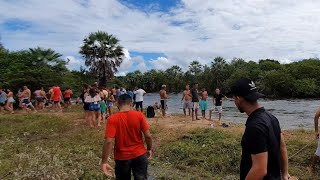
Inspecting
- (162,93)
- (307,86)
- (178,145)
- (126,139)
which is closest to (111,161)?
(178,145)

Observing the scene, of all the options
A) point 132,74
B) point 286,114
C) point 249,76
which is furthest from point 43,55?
point 132,74

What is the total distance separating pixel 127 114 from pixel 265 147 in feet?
8.93

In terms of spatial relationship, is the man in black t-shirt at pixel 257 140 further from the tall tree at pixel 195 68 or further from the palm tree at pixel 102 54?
the tall tree at pixel 195 68

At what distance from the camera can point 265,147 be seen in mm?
3092

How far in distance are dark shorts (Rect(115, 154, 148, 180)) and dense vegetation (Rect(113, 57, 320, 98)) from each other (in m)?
29.2

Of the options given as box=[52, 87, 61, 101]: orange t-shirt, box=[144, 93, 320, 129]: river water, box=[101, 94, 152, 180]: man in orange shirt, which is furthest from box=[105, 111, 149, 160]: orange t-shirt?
box=[52, 87, 61, 101]: orange t-shirt

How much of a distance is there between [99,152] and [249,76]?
200 feet

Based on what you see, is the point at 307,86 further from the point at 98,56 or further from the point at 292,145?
the point at 292,145

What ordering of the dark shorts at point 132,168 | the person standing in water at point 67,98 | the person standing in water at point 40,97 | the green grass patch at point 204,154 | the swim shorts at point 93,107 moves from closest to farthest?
the dark shorts at point 132,168 < the green grass patch at point 204,154 < the swim shorts at point 93,107 < the person standing in water at point 40,97 < the person standing in water at point 67,98

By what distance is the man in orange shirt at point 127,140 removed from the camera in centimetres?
537

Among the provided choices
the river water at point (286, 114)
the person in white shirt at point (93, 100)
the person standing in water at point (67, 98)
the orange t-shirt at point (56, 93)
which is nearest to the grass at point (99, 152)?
the person in white shirt at point (93, 100)

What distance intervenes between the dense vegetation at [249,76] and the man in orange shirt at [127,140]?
29.2 meters

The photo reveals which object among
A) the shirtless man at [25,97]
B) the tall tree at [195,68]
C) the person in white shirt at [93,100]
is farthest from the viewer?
the tall tree at [195,68]

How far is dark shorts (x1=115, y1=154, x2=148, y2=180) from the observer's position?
5.49 meters
